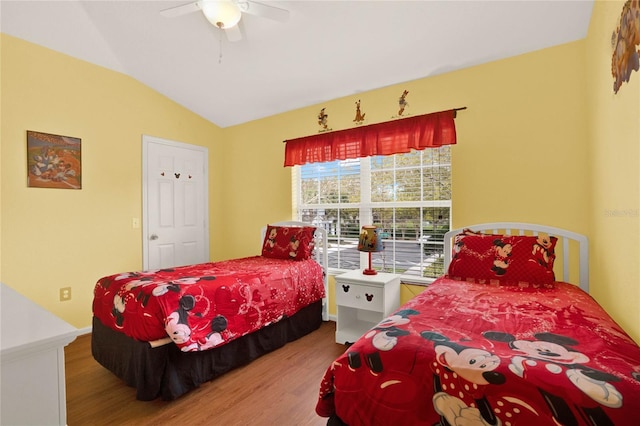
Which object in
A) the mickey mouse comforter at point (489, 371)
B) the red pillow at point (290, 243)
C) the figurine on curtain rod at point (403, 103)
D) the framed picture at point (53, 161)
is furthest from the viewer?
the red pillow at point (290, 243)

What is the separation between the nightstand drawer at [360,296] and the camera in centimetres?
255

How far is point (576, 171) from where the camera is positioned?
7.32ft

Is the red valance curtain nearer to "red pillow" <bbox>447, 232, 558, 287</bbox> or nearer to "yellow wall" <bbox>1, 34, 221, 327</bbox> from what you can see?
"red pillow" <bbox>447, 232, 558, 287</bbox>

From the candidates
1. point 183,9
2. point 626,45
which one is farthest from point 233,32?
point 626,45

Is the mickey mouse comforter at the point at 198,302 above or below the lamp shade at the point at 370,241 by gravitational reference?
below

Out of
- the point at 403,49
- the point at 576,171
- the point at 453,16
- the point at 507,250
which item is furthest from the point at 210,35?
the point at 576,171

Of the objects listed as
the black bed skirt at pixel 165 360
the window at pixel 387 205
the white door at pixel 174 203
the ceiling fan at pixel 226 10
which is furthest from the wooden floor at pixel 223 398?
the ceiling fan at pixel 226 10

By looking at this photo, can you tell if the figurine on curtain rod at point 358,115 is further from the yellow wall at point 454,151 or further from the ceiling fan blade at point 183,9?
the ceiling fan blade at point 183,9

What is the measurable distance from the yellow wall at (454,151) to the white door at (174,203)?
0.13 meters

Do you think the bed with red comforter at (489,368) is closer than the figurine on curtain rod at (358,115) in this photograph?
Yes

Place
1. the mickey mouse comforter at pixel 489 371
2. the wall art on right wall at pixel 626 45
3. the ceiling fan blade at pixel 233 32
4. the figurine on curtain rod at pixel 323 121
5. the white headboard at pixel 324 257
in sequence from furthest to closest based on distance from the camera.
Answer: the figurine on curtain rod at pixel 323 121 < the white headboard at pixel 324 257 < the ceiling fan blade at pixel 233 32 < the wall art on right wall at pixel 626 45 < the mickey mouse comforter at pixel 489 371

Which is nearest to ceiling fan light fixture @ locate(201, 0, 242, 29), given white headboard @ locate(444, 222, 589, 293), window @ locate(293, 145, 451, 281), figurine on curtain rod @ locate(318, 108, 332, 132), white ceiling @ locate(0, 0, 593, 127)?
white ceiling @ locate(0, 0, 593, 127)

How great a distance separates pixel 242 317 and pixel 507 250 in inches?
74.3

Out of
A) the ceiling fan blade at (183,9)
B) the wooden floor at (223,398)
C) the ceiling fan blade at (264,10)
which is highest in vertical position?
the ceiling fan blade at (183,9)
